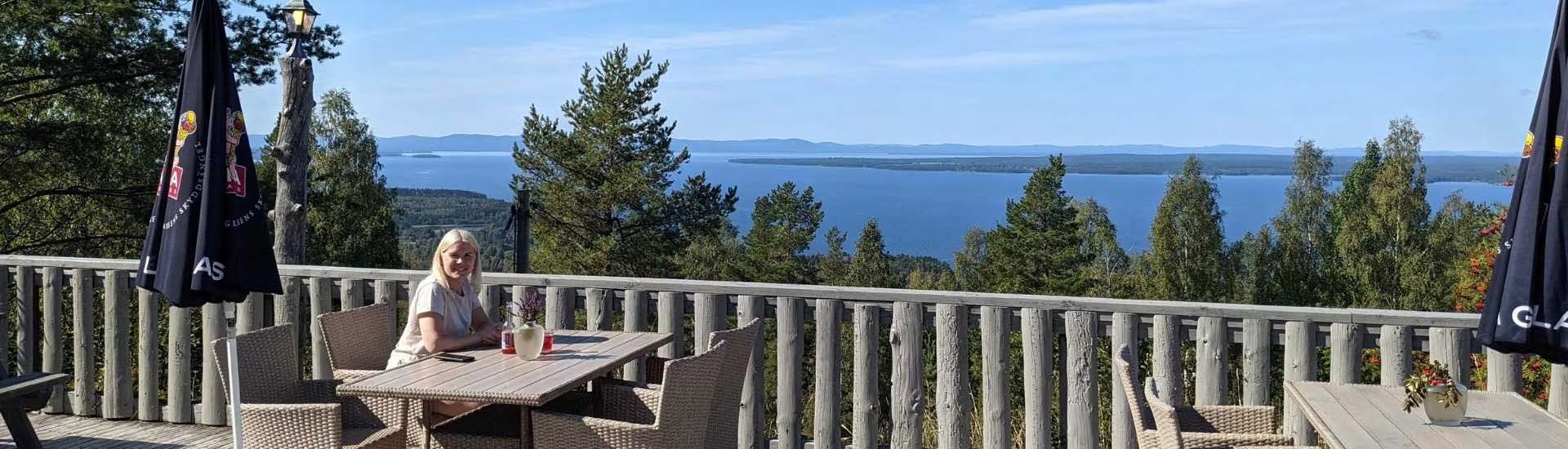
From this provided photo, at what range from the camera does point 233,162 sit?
3686 mm

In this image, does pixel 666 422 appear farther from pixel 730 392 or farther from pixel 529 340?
pixel 529 340

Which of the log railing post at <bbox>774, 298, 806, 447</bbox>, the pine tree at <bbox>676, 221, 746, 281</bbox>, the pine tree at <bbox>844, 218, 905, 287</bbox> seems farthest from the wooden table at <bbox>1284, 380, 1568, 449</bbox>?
the pine tree at <bbox>844, 218, 905, 287</bbox>

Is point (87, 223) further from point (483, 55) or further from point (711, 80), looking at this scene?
point (711, 80)

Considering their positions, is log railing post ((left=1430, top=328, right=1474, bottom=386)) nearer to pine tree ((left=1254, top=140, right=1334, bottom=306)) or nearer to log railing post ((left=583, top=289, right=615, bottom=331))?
log railing post ((left=583, top=289, right=615, bottom=331))

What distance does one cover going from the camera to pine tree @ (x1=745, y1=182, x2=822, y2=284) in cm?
5022

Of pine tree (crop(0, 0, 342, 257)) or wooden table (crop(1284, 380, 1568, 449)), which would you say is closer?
wooden table (crop(1284, 380, 1568, 449))

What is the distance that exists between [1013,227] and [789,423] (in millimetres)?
44265

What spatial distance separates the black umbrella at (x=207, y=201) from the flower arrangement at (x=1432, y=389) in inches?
129

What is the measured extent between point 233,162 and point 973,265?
54.1 m

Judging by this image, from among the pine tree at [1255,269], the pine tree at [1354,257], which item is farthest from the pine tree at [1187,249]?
the pine tree at [1354,257]

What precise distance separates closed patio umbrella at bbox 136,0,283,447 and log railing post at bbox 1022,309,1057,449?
263cm

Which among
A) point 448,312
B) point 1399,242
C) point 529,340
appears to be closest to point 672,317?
point 448,312

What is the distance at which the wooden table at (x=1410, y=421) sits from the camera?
3.25m

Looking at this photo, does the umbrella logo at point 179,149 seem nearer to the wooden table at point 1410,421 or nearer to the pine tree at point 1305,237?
the wooden table at point 1410,421
